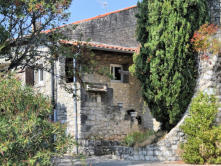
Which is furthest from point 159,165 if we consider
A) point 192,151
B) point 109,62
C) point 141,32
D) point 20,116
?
point 109,62

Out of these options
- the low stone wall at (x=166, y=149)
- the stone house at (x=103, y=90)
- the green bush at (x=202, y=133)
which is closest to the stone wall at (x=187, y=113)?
the low stone wall at (x=166, y=149)

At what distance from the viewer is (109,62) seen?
62.1 feet

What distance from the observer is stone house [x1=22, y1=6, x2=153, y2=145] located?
17.1 meters

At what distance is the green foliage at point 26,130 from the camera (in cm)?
723

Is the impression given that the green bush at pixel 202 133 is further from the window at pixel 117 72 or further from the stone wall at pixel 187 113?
the window at pixel 117 72

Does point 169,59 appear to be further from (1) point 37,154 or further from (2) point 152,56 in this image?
(1) point 37,154

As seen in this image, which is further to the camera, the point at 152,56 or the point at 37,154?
the point at 152,56

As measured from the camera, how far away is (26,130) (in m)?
7.36

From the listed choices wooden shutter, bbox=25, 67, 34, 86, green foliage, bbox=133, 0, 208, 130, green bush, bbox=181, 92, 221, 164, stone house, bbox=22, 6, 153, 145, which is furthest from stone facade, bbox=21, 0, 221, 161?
wooden shutter, bbox=25, 67, 34, 86

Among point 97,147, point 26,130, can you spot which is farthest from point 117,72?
point 26,130

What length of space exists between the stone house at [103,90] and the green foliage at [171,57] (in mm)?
3062

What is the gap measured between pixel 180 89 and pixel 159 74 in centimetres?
91

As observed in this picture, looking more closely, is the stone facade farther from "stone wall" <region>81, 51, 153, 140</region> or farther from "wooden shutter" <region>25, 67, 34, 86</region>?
"wooden shutter" <region>25, 67, 34, 86</region>

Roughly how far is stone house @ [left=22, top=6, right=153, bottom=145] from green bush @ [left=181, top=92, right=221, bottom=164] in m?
4.48
